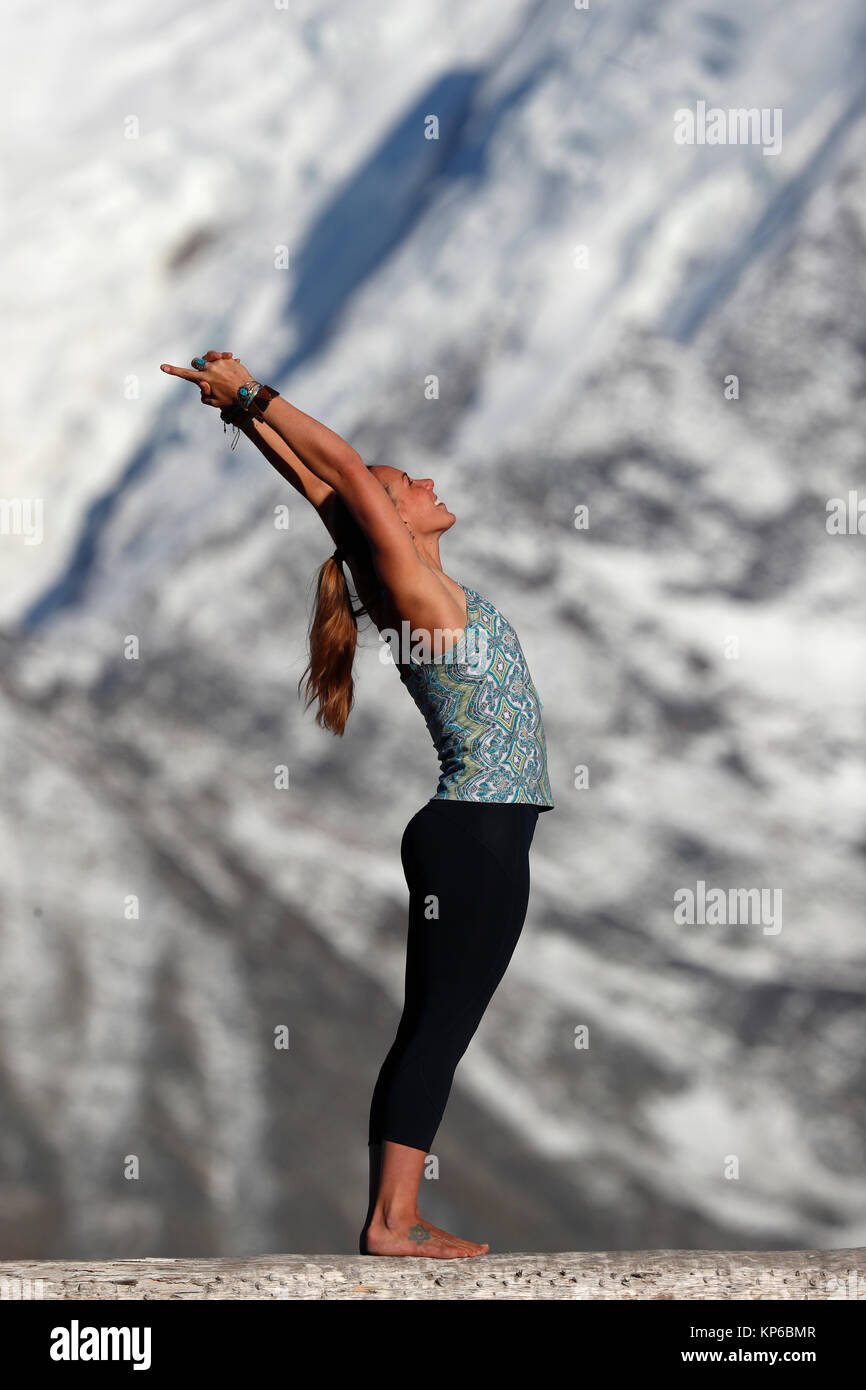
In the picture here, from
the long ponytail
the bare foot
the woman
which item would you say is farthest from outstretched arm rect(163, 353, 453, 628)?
the bare foot

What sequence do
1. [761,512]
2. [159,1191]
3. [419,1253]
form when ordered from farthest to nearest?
[761,512]
[159,1191]
[419,1253]

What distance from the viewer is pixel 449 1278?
5.21ft

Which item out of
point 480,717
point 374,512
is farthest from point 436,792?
point 374,512

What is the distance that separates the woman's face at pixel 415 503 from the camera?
1.76m

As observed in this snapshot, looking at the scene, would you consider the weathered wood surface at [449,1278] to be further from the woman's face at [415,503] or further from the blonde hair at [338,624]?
the woman's face at [415,503]

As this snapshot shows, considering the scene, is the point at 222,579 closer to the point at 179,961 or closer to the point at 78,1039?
the point at 179,961

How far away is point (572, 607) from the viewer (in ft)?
23.6

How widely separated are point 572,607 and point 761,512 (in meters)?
1.09

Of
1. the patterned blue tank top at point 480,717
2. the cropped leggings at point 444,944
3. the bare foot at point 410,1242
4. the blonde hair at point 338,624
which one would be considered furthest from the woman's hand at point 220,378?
the bare foot at point 410,1242

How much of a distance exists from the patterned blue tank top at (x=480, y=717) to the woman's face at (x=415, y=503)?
116mm

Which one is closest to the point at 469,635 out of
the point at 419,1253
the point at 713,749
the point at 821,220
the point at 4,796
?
the point at 419,1253

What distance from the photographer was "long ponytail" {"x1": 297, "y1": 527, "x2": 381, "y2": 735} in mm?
1776

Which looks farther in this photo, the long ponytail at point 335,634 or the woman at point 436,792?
the long ponytail at point 335,634

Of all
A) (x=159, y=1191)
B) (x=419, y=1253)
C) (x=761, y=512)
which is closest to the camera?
(x=419, y=1253)
